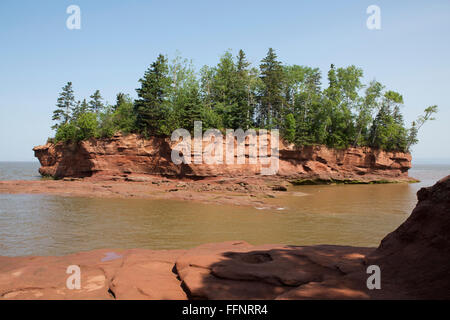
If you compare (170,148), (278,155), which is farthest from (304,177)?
(170,148)

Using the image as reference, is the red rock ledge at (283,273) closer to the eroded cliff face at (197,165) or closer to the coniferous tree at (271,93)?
the eroded cliff face at (197,165)

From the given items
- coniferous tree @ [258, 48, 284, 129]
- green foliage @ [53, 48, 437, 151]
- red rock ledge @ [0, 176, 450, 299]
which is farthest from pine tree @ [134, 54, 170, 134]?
red rock ledge @ [0, 176, 450, 299]

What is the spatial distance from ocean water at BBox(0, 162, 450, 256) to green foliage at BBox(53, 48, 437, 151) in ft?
54.7

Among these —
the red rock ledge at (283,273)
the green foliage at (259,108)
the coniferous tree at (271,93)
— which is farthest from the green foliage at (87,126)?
the red rock ledge at (283,273)

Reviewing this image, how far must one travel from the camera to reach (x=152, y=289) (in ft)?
14.0

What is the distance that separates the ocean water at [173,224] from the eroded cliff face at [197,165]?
13.1 metres

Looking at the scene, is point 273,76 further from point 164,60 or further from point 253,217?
point 253,217

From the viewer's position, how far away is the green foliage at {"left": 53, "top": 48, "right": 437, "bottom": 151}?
32750mm

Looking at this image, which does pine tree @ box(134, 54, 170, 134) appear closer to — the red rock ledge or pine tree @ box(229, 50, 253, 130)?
pine tree @ box(229, 50, 253, 130)

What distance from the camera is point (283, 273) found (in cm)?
436

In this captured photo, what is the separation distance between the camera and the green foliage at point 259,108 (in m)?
32.8

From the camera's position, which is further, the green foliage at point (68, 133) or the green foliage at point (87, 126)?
the green foliage at point (68, 133)

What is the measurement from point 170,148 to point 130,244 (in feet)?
72.6

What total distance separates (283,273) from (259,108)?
38.5 meters
